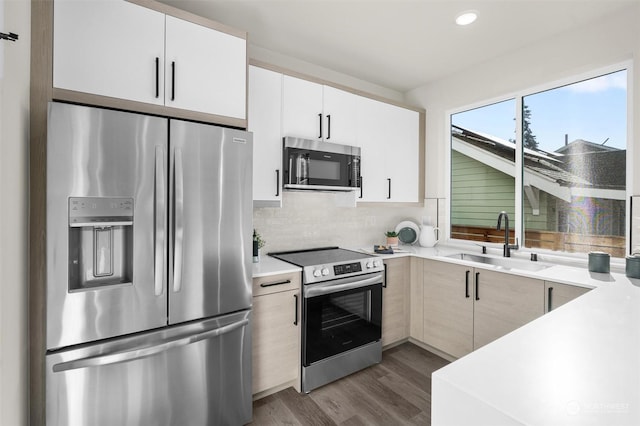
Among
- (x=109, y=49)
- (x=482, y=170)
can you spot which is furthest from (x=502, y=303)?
(x=109, y=49)

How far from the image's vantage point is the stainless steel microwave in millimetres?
2465

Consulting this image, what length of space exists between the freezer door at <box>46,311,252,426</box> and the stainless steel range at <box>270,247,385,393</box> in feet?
1.67

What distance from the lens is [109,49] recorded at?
1.60 m

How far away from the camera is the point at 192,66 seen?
1.83m

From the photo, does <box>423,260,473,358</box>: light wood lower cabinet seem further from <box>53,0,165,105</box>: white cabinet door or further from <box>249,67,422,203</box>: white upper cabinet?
<box>53,0,165,105</box>: white cabinet door

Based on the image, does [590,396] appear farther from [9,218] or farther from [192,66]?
[192,66]

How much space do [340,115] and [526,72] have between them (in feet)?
5.28

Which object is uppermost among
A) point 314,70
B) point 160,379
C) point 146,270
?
point 314,70

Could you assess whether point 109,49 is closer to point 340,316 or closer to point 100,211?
point 100,211

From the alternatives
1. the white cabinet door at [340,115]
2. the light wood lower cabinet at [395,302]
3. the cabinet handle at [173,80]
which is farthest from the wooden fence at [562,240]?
the cabinet handle at [173,80]

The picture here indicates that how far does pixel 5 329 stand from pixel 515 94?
3629mm

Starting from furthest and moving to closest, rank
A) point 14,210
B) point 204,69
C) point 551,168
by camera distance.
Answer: point 551,168 < point 204,69 < point 14,210

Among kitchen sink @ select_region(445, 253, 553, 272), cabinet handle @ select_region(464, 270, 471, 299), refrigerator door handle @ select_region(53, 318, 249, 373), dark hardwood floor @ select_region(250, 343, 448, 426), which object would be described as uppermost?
kitchen sink @ select_region(445, 253, 553, 272)

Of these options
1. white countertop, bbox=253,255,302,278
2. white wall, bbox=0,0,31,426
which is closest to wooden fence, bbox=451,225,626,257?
white countertop, bbox=253,255,302,278
